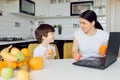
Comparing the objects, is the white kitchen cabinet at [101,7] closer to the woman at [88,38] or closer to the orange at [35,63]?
the woman at [88,38]

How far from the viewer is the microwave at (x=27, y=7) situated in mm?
3706

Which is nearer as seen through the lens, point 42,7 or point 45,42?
point 45,42

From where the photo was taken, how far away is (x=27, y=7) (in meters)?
3.95

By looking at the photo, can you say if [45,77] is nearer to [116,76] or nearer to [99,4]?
[116,76]

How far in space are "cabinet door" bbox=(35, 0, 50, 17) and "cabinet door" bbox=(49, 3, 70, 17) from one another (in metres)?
0.12

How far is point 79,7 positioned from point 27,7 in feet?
3.96

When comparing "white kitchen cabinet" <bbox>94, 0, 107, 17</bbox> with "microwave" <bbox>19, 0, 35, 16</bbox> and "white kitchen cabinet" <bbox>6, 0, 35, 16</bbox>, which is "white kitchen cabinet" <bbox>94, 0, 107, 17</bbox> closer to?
"microwave" <bbox>19, 0, 35, 16</bbox>

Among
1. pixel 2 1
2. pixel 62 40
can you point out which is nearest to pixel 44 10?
pixel 62 40

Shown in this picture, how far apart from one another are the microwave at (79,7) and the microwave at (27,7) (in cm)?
91

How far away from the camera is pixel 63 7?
14.5 ft

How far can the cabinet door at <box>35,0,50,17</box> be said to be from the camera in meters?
4.54

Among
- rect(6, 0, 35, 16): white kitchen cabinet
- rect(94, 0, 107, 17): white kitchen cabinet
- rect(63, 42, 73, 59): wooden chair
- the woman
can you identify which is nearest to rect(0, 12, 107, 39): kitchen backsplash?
rect(6, 0, 35, 16): white kitchen cabinet

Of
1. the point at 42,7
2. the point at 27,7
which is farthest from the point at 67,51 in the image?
the point at 42,7

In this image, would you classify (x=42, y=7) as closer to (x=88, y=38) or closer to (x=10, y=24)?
(x=10, y=24)
